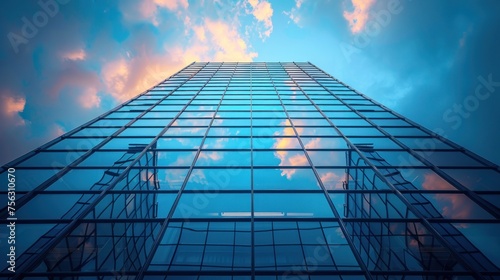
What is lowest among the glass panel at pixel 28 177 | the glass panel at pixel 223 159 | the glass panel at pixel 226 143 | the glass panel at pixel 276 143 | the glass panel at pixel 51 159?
the glass panel at pixel 28 177

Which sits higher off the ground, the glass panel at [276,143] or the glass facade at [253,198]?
the glass panel at [276,143]

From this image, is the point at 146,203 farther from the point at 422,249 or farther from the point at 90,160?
the point at 422,249

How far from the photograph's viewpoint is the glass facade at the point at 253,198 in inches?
285

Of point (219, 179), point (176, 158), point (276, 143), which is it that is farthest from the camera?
point (276, 143)

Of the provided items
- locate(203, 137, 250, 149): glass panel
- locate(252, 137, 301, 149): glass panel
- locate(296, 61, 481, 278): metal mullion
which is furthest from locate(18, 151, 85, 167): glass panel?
locate(296, 61, 481, 278): metal mullion

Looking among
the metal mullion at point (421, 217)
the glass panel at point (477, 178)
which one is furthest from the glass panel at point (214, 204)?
the glass panel at point (477, 178)

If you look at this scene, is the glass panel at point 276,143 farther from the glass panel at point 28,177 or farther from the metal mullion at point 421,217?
the glass panel at point 28,177

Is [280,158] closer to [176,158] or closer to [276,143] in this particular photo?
[276,143]

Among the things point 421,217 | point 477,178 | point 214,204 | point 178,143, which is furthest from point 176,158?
point 477,178

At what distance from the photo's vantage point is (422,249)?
7.88m

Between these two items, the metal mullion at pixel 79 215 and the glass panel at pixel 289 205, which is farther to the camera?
the glass panel at pixel 289 205

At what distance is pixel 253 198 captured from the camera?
921cm

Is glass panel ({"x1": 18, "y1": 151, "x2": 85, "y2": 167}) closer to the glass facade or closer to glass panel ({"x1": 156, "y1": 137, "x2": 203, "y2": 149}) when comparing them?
the glass facade

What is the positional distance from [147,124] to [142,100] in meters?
4.56
